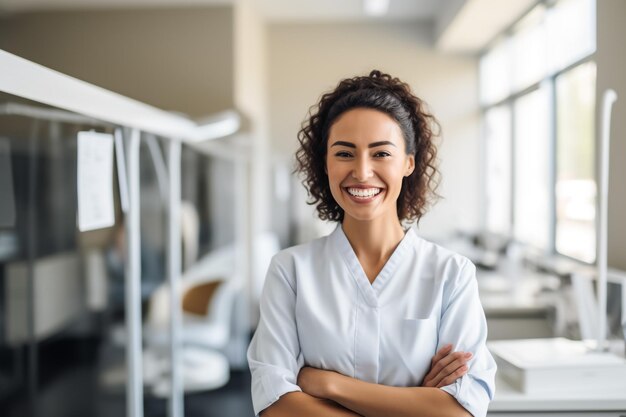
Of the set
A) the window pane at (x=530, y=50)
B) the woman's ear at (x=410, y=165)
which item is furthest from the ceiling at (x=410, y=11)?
the woman's ear at (x=410, y=165)

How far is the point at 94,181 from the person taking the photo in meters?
1.56

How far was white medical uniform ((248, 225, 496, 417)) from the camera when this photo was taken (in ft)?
3.94

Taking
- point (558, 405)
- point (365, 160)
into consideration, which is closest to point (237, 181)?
point (558, 405)

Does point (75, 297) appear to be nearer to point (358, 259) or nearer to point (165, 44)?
point (165, 44)

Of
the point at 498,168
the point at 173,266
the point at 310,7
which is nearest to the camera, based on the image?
the point at 173,266

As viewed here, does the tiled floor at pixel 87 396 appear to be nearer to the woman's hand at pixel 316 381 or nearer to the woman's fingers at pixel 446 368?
the woman's hand at pixel 316 381

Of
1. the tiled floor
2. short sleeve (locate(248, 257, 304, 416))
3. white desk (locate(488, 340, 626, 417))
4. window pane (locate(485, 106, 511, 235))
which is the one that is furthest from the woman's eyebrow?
window pane (locate(485, 106, 511, 235))

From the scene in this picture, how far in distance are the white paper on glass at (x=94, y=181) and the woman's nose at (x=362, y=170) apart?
0.70 m

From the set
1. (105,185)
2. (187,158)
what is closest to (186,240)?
(187,158)

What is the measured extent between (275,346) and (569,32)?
12.0ft

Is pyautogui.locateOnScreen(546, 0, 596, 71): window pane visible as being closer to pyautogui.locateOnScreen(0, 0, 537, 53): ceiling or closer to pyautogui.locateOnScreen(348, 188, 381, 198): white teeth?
pyautogui.locateOnScreen(0, 0, 537, 53): ceiling

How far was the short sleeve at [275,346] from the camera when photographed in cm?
119

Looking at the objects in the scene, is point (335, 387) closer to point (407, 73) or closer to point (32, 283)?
point (32, 283)

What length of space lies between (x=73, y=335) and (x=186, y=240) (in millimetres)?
981
